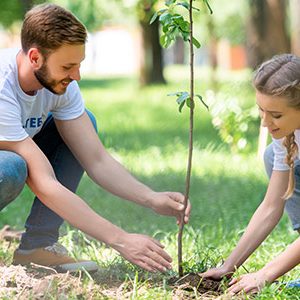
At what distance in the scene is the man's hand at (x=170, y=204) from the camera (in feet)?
11.9

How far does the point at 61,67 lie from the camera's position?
353 centimetres

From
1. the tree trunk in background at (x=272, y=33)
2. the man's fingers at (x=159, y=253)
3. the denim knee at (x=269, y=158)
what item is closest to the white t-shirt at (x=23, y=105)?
the man's fingers at (x=159, y=253)

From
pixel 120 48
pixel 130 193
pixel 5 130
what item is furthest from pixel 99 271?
pixel 120 48

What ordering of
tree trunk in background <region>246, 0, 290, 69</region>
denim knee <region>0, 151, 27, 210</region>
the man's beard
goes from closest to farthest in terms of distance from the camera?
denim knee <region>0, 151, 27, 210</region>, the man's beard, tree trunk in background <region>246, 0, 290, 69</region>

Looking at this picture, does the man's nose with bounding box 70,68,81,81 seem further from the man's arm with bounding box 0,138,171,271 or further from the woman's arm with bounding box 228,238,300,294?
the woman's arm with bounding box 228,238,300,294

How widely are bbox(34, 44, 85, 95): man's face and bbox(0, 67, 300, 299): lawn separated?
0.78 m

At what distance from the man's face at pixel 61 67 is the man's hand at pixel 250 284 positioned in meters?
1.02

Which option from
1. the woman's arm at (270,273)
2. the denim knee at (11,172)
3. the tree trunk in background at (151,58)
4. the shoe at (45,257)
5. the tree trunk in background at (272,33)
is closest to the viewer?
the woman's arm at (270,273)

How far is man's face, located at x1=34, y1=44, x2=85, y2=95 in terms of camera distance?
3.51m

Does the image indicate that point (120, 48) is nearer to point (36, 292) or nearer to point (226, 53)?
point (226, 53)

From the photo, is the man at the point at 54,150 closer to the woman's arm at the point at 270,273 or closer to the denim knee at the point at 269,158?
the woman's arm at the point at 270,273

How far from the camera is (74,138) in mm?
3943

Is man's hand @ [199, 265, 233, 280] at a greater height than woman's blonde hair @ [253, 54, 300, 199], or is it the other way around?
woman's blonde hair @ [253, 54, 300, 199]

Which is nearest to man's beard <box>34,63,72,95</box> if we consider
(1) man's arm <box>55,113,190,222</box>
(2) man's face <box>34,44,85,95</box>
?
(2) man's face <box>34,44,85,95</box>
